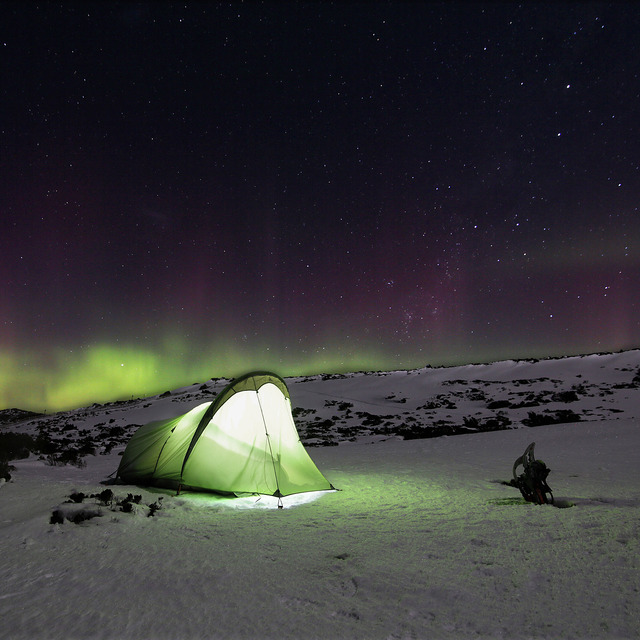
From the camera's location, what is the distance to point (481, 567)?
3.95m

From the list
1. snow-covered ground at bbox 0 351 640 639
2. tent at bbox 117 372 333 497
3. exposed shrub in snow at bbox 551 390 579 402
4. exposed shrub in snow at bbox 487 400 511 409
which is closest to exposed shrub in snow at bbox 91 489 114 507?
snow-covered ground at bbox 0 351 640 639

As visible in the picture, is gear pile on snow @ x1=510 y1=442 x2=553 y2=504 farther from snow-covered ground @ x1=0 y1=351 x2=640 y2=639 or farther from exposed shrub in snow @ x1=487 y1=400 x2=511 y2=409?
exposed shrub in snow @ x1=487 y1=400 x2=511 y2=409

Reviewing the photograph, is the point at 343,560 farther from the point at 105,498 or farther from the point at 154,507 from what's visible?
the point at 105,498

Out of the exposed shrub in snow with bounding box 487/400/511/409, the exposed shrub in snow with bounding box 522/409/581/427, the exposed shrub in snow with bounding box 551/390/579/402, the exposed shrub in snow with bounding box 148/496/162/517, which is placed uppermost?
the exposed shrub in snow with bounding box 551/390/579/402

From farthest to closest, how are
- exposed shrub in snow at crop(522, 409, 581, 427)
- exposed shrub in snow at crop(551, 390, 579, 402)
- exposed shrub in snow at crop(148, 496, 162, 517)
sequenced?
exposed shrub in snow at crop(551, 390, 579, 402) < exposed shrub in snow at crop(522, 409, 581, 427) < exposed shrub in snow at crop(148, 496, 162, 517)

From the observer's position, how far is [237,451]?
324 inches

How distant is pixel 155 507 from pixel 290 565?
3.28m

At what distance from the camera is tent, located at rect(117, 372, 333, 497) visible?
7926mm

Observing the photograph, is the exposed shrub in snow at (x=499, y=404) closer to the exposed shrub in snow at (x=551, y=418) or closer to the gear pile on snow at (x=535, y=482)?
the exposed shrub in snow at (x=551, y=418)

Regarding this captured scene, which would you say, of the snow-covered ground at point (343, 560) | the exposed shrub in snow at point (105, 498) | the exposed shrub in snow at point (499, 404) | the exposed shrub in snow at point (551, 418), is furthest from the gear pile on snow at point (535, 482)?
the exposed shrub in snow at point (499, 404)

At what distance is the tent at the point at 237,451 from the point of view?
7926mm

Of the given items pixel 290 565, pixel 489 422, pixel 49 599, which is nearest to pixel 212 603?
pixel 290 565

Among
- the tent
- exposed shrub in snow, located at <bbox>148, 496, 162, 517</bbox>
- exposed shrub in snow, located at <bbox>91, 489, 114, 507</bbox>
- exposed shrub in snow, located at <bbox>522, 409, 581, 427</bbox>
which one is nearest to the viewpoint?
exposed shrub in snow, located at <bbox>148, 496, 162, 517</bbox>

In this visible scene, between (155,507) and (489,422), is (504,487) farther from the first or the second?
(489,422)
